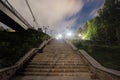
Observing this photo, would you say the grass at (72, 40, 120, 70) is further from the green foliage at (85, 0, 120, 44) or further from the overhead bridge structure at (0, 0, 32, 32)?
the green foliage at (85, 0, 120, 44)

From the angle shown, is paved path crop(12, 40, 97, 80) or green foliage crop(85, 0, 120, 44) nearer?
paved path crop(12, 40, 97, 80)

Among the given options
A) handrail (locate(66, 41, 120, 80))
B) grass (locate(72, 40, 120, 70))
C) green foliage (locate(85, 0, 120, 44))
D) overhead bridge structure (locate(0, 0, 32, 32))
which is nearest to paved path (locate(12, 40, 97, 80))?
handrail (locate(66, 41, 120, 80))

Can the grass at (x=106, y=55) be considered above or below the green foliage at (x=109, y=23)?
below

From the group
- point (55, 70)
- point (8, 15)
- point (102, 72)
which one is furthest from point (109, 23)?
point (102, 72)

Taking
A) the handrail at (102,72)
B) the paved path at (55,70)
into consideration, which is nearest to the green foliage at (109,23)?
the paved path at (55,70)

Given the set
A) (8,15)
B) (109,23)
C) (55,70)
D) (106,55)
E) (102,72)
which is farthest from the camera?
(109,23)

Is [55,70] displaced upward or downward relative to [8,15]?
downward

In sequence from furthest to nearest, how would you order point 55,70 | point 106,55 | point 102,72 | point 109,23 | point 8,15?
point 109,23
point 8,15
point 106,55
point 55,70
point 102,72

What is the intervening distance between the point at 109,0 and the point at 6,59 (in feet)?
119

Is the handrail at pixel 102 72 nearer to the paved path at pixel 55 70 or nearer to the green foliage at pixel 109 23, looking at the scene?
the paved path at pixel 55 70

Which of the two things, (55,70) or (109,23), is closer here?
(55,70)

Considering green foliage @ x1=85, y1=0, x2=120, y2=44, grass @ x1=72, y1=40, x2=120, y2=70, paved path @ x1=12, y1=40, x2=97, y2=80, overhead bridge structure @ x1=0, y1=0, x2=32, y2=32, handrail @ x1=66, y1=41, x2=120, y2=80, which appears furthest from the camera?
green foliage @ x1=85, y1=0, x2=120, y2=44

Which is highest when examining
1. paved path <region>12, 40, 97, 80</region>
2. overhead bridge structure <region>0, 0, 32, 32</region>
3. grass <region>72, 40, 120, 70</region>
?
overhead bridge structure <region>0, 0, 32, 32</region>

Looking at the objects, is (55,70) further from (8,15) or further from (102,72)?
(8,15)
